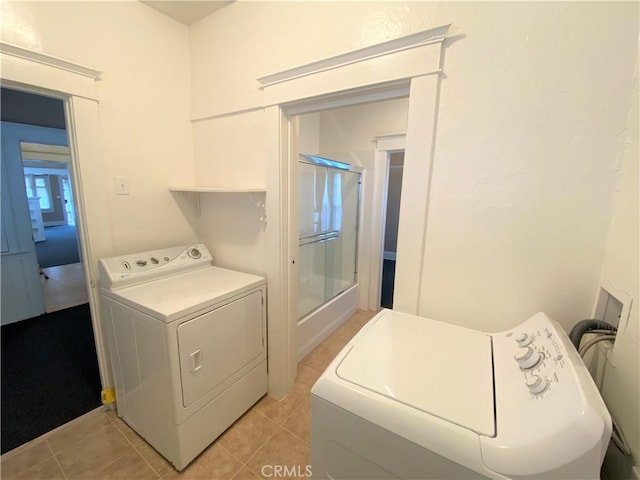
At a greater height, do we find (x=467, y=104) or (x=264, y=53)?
(x=264, y=53)

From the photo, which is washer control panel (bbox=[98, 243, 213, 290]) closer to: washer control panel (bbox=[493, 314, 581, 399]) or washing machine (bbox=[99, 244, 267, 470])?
washing machine (bbox=[99, 244, 267, 470])

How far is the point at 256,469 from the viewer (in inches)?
56.4

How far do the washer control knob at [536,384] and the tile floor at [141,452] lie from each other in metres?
1.30

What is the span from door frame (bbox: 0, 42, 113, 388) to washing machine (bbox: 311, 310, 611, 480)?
1.64 m

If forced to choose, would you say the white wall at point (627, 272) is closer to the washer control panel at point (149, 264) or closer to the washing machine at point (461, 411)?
the washing machine at point (461, 411)

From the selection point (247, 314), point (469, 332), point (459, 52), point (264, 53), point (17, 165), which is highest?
point (264, 53)

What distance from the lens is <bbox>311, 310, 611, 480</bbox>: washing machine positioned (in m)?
0.54

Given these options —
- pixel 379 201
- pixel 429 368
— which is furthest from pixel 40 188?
pixel 429 368

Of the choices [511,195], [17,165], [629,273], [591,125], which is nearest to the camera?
[629,273]

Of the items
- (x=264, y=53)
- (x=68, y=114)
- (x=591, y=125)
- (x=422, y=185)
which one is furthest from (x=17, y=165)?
(x=591, y=125)

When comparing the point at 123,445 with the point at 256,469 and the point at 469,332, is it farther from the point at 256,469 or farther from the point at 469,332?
the point at 469,332

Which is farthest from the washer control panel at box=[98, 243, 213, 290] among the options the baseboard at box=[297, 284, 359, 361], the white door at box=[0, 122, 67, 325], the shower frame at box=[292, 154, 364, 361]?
the white door at box=[0, 122, 67, 325]

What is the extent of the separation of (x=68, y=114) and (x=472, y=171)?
212 cm

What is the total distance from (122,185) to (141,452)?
1.58m
